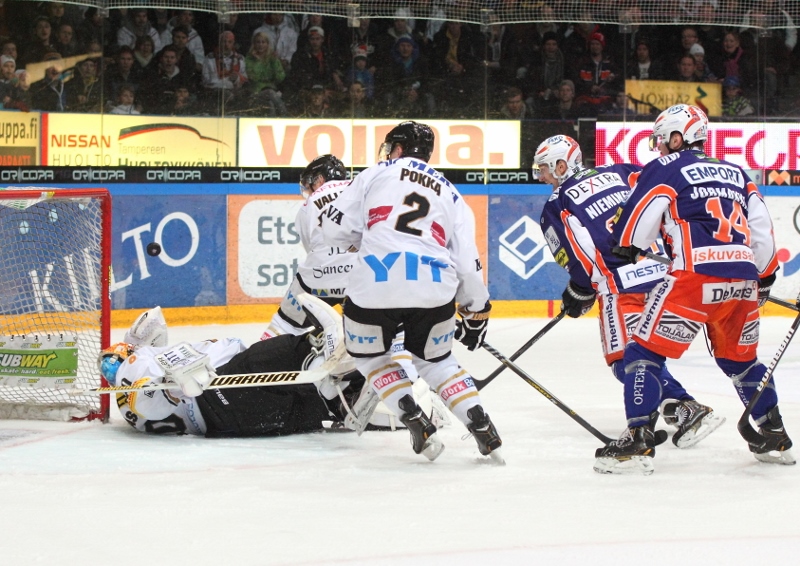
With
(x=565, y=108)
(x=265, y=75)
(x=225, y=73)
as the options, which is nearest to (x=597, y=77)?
(x=565, y=108)

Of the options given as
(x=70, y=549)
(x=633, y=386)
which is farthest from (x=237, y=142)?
(x=70, y=549)

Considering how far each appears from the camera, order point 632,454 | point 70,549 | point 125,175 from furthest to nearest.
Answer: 1. point 125,175
2. point 632,454
3. point 70,549

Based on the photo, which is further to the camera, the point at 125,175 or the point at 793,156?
the point at 793,156

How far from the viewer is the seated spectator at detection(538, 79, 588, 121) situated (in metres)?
8.86

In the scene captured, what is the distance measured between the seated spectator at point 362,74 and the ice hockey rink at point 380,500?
4353 millimetres

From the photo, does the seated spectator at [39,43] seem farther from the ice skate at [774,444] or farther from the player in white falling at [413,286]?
the ice skate at [774,444]

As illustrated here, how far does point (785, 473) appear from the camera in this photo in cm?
367

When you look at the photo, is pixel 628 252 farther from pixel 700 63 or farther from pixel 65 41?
pixel 700 63

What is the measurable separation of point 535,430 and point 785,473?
107cm

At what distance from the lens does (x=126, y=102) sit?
8.04 m

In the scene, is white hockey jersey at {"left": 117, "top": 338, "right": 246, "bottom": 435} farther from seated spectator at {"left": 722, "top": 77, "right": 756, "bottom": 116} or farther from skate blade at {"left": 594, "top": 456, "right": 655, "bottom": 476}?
seated spectator at {"left": 722, "top": 77, "right": 756, "bottom": 116}

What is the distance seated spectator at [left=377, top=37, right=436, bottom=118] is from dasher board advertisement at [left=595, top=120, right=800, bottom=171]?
4.32ft

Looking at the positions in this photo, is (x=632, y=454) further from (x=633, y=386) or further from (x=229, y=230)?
Result: (x=229, y=230)

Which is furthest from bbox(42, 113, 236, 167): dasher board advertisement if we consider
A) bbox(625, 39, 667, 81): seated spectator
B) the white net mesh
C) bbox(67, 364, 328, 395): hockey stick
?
bbox(67, 364, 328, 395): hockey stick
